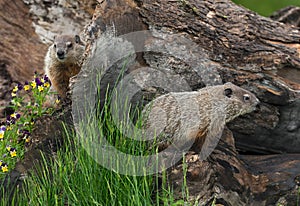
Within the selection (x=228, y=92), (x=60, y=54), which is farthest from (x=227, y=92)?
(x=60, y=54)

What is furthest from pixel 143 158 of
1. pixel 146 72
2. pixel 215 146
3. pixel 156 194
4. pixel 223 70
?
pixel 223 70

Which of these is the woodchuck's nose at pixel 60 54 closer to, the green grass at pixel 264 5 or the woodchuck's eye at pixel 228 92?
the woodchuck's eye at pixel 228 92

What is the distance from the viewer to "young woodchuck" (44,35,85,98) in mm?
4879

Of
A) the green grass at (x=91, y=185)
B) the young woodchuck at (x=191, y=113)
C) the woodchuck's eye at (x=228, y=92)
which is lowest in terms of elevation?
the green grass at (x=91, y=185)

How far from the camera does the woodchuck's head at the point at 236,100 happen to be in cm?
398

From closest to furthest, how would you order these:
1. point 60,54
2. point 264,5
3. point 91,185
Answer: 1. point 91,185
2. point 60,54
3. point 264,5

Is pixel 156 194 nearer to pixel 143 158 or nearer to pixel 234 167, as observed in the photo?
pixel 143 158

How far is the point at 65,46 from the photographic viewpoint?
486 cm

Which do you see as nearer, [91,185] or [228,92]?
[91,185]

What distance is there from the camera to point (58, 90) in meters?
5.00

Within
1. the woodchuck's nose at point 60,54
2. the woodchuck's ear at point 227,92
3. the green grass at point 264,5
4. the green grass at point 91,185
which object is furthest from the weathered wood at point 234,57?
the green grass at point 264,5

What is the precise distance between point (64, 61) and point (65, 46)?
135 millimetres

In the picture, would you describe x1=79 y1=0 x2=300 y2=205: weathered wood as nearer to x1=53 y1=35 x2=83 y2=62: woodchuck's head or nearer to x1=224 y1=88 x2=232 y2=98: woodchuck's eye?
x1=224 y1=88 x2=232 y2=98: woodchuck's eye

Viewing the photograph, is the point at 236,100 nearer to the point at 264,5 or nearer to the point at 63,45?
the point at 63,45
